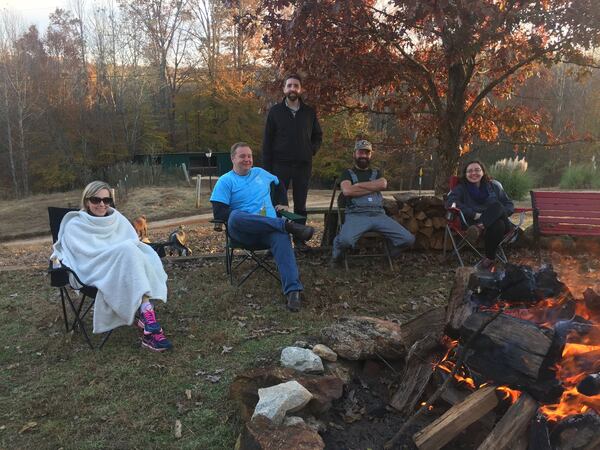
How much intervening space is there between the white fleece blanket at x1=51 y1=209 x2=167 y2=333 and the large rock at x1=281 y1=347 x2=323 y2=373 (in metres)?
1.10

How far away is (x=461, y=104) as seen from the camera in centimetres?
530

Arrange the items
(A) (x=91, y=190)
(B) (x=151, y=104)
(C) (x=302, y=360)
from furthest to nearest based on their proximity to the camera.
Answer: (B) (x=151, y=104), (A) (x=91, y=190), (C) (x=302, y=360)

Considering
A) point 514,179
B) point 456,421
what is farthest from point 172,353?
point 514,179

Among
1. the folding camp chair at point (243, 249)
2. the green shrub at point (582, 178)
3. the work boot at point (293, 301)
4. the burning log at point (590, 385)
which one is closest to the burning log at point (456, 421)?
the burning log at point (590, 385)

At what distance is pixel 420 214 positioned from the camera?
5.24m

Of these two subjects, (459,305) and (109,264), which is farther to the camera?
(109,264)

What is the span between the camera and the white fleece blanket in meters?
3.08

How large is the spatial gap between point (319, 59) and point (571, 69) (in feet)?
10.7

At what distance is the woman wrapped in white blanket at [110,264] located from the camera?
308 cm

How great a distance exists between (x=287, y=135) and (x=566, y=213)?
3196mm

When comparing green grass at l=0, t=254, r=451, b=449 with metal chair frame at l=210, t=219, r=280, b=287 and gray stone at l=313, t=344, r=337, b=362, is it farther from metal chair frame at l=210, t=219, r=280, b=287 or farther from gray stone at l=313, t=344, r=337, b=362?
gray stone at l=313, t=344, r=337, b=362

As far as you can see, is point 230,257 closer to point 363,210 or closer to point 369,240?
point 363,210

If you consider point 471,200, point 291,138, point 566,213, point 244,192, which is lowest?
point 566,213

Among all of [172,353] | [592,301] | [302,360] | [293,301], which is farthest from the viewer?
[293,301]
